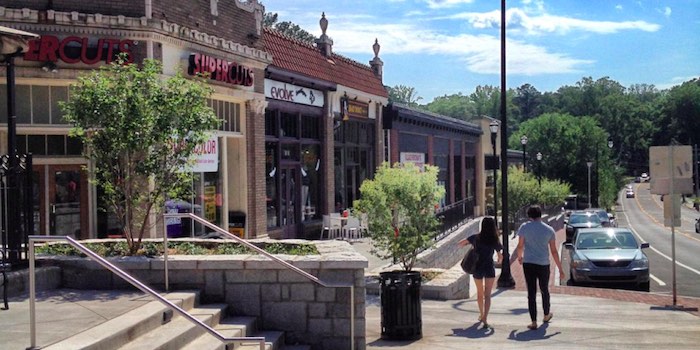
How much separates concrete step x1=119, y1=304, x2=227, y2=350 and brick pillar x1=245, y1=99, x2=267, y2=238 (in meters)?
11.9

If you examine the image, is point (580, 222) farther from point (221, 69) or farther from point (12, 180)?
point (12, 180)

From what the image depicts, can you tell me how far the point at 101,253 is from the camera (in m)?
9.52

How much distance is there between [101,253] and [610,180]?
85248mm

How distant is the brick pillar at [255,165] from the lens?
2005cm

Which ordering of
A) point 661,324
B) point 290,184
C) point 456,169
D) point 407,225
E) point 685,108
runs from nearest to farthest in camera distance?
point 661,324, point 407,225, point 290,184, point 456,169, point 685,108

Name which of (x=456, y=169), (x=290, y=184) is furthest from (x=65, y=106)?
(x=456, y=169)

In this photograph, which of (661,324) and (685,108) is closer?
(661,324)

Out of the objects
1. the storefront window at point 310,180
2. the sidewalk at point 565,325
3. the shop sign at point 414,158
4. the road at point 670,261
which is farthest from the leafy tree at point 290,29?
the sidewalk at point 565,325

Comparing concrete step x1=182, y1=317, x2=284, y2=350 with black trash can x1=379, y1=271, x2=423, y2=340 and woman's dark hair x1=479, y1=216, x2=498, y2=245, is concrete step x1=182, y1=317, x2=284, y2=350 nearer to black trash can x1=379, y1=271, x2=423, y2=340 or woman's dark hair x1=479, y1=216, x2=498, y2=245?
black trash can x1=379, y1=271, x2=423, y2=340

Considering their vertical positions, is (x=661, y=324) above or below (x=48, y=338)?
below

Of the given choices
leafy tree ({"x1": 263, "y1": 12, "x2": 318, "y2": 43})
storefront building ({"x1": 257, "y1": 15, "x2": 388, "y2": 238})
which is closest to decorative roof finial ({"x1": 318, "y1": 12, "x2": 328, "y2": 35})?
storefront building ({"x1": 257, "y1": 15, "x2": 388, "y2": 238})

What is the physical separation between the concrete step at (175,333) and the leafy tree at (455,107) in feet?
545

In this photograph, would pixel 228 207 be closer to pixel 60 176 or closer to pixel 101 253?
A: pixel 60 176

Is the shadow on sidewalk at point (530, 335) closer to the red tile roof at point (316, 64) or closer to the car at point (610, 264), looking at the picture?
the car at point (610, 264)
